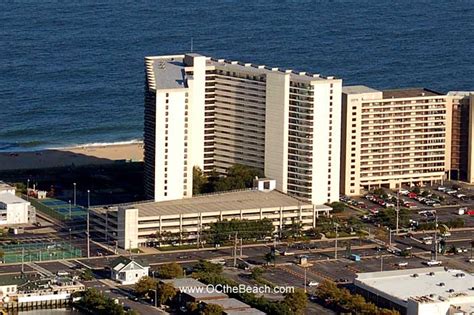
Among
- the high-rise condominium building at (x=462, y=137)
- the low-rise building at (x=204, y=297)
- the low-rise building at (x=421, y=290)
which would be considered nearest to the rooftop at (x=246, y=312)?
the low-rise building at (x=204, y=297)

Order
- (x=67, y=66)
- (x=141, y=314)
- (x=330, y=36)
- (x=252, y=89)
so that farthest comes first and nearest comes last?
(x=330, y=36)
(x=67, y=66)
(x=252, y=89)
(x=141, y=314)

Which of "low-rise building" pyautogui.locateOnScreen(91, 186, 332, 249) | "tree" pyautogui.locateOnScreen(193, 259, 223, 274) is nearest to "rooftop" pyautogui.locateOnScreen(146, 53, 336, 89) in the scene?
"low-rise building" pyautogui.locateOnScreen(91, 186, 332, 249)

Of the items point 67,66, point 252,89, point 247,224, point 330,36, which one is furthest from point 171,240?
point 330,36

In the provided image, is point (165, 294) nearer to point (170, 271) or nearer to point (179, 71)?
point (170, 271)

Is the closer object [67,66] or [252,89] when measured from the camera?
[252,89]

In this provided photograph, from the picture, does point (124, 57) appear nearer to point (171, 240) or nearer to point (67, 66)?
point (67, 66)
